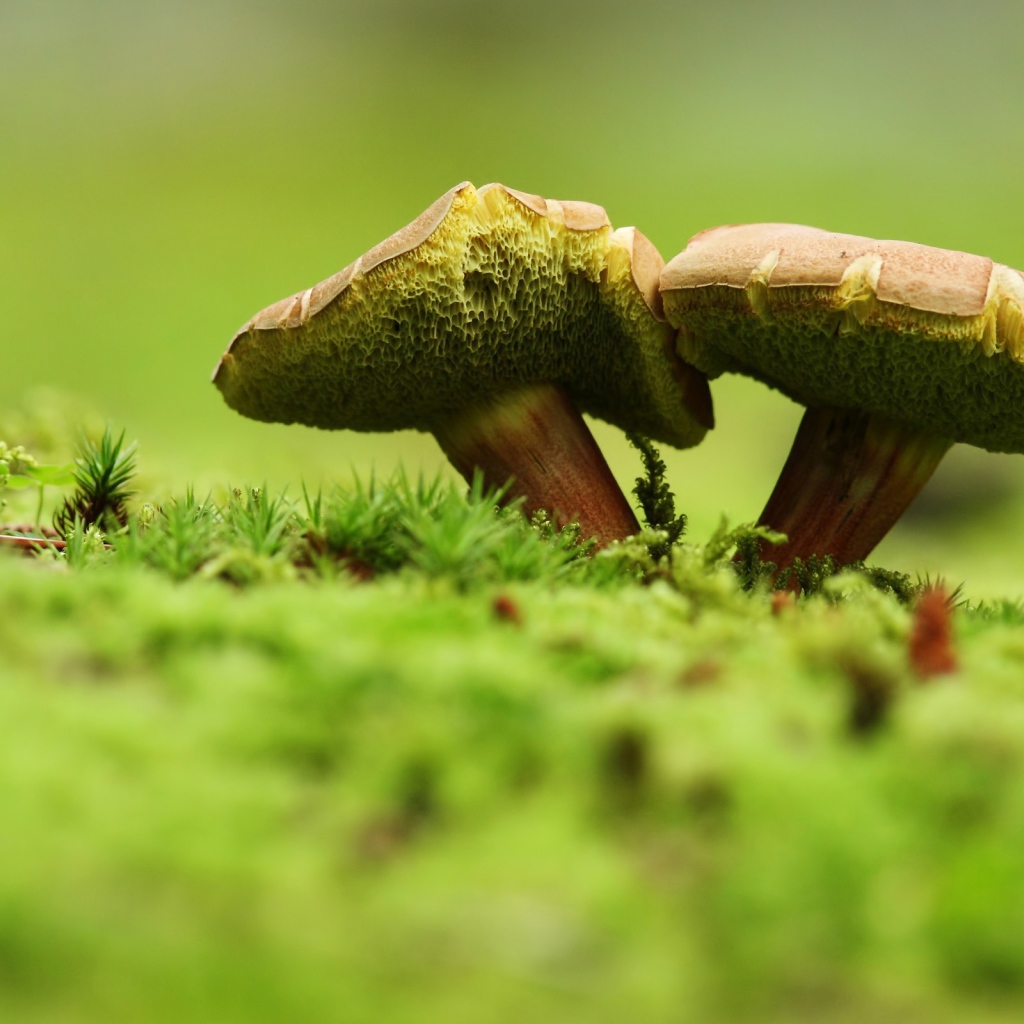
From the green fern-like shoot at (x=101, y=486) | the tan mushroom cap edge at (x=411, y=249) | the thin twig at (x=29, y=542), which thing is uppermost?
the tan mushroom cap edge at (x=411, y=249)

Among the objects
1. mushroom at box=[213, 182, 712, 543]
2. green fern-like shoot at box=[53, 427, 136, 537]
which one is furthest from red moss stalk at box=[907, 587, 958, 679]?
green fern-like shoot at box=[53, 427, 136, 537]

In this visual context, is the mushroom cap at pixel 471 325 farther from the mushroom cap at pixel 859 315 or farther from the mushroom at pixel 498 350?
the mushroom cap at pixel 859 315

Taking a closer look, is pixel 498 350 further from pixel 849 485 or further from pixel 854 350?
pixel 849 485

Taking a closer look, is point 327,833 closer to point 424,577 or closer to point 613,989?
point 613,989

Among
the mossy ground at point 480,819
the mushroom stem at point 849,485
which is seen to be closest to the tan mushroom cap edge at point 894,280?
the mushroom stem at point 849,485

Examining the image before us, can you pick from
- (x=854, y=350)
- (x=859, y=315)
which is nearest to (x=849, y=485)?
(x=854, y=350)

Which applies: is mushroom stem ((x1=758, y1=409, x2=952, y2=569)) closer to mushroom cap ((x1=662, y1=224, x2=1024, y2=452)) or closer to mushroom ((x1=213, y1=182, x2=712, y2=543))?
mushroom cap ((x1=662, y1=224, x2=1024, y2=452))

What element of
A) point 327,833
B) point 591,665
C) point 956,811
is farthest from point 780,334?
point 327,833
